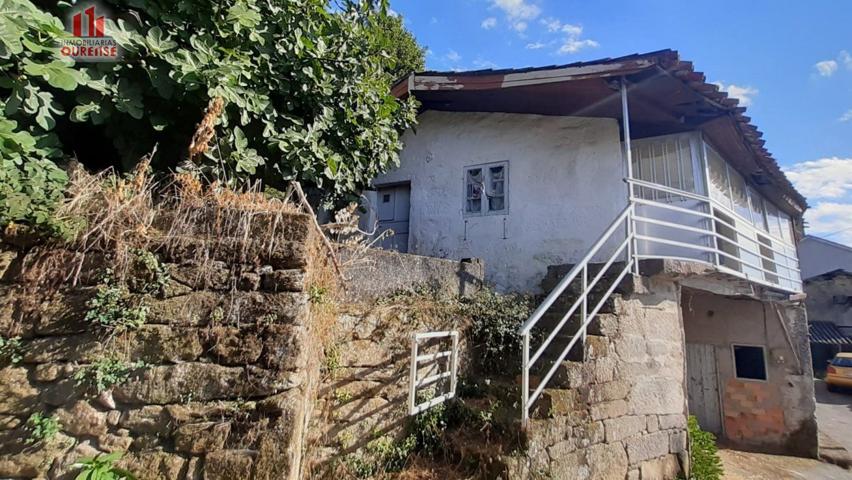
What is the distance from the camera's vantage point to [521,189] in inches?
284

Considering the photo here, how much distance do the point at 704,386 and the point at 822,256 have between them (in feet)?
79.4

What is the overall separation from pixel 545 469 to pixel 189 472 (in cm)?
275

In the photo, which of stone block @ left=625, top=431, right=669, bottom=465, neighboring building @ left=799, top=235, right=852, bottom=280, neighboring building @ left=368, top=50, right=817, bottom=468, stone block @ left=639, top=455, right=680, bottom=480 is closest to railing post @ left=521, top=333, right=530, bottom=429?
neighboring building @ left=368, top=50, right=817, bottom=468

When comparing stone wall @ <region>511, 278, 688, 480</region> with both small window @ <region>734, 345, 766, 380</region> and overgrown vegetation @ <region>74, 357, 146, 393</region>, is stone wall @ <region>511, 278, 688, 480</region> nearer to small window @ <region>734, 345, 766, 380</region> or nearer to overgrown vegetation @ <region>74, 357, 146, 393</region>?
overgrown vegetation @ <region>74, 357, 146, 393</region>

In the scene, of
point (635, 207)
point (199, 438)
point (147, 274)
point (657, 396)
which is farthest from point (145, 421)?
point (635, 207)

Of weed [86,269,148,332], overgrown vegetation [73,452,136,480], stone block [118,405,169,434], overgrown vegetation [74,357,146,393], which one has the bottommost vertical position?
overgrown vegetation [73,452,136,480]

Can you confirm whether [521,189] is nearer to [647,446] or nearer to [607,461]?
[647,446]

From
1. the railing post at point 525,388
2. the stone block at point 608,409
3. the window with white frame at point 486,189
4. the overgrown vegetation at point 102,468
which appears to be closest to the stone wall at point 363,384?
the railing post at point 525,388

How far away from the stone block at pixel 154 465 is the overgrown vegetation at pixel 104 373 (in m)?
0.46

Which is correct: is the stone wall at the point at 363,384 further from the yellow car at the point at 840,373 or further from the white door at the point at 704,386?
the yellow car at the point at 840,373

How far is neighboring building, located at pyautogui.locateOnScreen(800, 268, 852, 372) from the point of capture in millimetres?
18141

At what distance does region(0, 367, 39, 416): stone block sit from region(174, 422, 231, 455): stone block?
0.93m

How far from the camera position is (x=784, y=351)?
8.33 metres

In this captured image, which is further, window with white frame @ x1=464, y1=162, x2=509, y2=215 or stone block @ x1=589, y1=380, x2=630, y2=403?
window with white frame @ x1=464, y1=162, x2=509, y2=215
